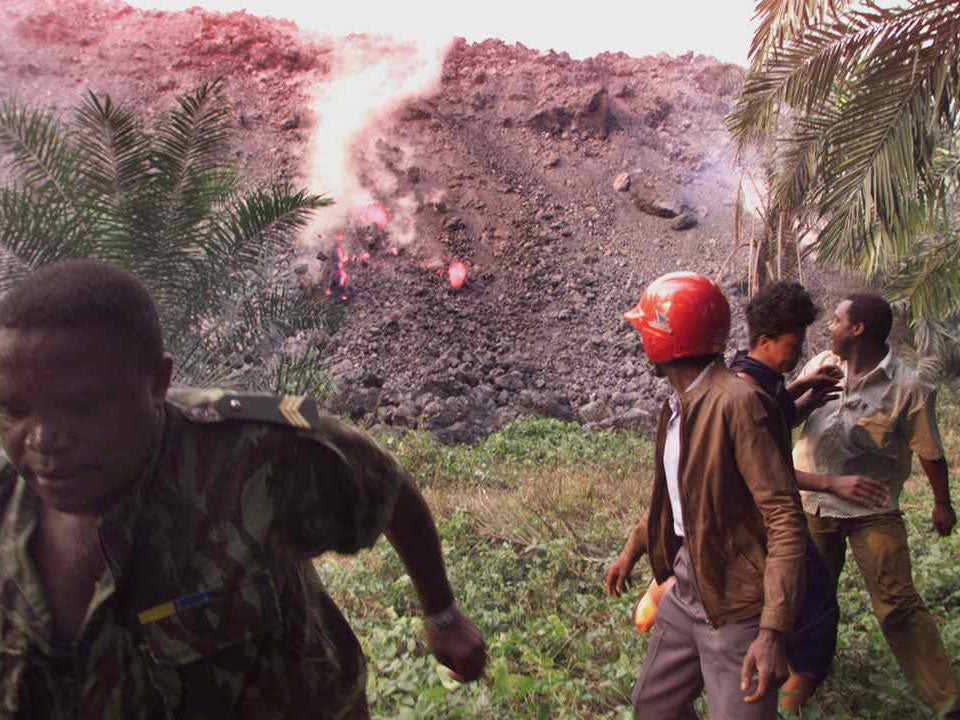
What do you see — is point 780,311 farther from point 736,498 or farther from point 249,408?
point 249,408

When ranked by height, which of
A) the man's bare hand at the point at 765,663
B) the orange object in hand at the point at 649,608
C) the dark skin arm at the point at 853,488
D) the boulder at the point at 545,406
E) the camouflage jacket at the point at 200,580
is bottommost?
the boulder at the point at 545,406

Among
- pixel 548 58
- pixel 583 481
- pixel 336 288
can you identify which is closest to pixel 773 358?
pixel 583 481

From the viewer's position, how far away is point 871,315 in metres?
3.24

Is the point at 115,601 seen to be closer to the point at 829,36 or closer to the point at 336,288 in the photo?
the point at 829,36

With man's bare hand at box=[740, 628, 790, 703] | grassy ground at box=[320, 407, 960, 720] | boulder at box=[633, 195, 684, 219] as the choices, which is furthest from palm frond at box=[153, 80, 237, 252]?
boulder at box=[633, 195, 684, 219]

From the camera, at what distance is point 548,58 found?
32594 millimetres

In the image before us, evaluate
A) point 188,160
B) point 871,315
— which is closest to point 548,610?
point 871,315

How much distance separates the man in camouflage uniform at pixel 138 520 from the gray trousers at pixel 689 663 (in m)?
1.10

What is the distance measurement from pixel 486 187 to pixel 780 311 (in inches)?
928

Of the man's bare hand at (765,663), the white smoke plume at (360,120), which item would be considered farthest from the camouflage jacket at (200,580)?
the white smoke plume at (360,120)

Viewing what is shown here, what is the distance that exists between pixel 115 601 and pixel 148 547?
84 mm

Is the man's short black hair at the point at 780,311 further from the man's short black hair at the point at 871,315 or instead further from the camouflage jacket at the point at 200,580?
the camouflage jacket at the point at 200,580

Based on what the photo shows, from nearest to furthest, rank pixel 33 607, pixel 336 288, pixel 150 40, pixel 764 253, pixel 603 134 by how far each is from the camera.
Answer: pixel 33 607 < pixel 764 253 < pixel 336 288 < pixel 603 134 < pixel 150 40

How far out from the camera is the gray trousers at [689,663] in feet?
7.21
